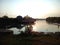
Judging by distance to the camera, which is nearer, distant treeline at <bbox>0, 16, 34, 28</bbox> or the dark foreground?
the dark foreground

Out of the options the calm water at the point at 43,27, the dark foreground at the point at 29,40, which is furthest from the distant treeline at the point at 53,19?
the dark foreground at the point at 29,40

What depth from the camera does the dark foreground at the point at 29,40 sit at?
1270 millimetres

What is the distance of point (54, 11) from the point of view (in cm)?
146

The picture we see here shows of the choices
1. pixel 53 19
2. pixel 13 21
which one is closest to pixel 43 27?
pixel 53 19

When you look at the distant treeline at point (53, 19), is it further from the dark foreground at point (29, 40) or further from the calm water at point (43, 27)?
the dark foreground at point (29, 40)

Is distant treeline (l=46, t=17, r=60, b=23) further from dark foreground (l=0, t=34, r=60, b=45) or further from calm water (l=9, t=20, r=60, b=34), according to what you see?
dark foreground (l=0, t=34, r=60, b=45)

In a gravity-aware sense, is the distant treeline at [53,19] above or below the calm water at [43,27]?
above

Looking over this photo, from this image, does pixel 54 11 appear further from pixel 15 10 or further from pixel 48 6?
pixel 15 10

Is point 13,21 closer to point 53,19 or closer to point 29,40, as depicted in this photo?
point 29,40

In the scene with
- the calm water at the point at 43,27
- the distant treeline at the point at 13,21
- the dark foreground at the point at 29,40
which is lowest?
the dark foreground at the point at 29,40

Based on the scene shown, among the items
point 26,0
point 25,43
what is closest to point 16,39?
point 25,43

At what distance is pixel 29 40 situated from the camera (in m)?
1.30

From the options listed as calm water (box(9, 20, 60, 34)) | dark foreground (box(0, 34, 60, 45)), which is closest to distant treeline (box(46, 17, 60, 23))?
calm water (box(9, 20, 60, 34))

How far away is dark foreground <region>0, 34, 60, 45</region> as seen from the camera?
4.17 feet
